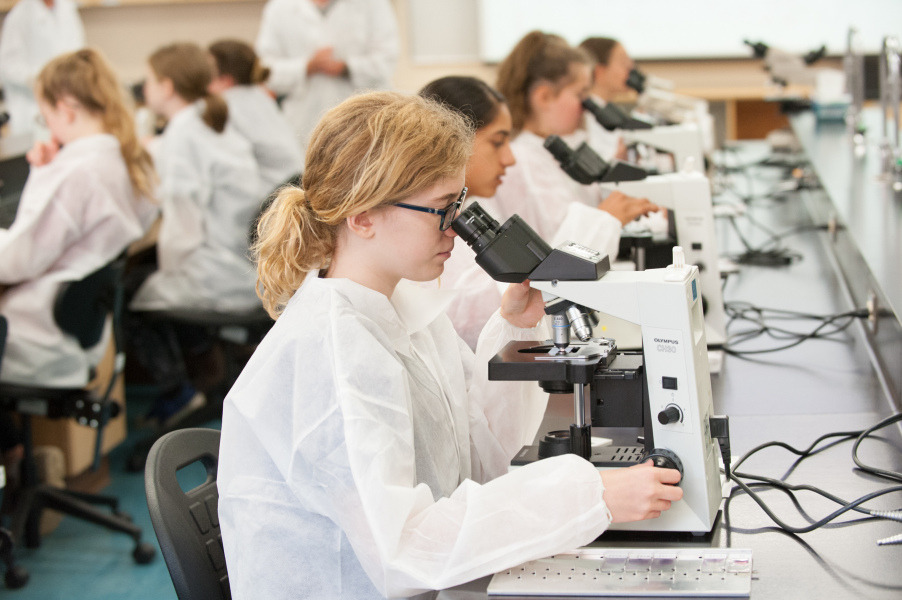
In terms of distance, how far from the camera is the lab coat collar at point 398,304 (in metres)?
0.99

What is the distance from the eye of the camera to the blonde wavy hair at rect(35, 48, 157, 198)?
2477mm

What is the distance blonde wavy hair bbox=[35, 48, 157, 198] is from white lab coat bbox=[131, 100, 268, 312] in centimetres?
43

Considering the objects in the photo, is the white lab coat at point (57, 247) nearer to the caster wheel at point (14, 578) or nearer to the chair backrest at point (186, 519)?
the caster wheel at point (14, 578)

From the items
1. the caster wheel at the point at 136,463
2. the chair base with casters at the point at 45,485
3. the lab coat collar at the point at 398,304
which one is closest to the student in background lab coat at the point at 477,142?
the lab coat collar at the point at 398,304

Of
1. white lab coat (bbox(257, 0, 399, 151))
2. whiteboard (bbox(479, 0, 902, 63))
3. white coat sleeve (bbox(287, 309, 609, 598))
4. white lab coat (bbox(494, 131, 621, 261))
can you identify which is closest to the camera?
white coat sleeve (bbox(287, 309, 609, 598))

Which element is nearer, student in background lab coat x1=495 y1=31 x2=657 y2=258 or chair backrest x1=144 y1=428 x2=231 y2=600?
chair backrest x1=144 y1=428 x2=231 y2=600

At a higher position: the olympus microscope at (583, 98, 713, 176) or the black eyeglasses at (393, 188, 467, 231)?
the black eyeglasses at (393, 188, 467, 231)

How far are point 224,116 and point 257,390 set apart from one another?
2.43 metres

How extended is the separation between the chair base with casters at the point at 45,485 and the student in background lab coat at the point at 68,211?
0.04m

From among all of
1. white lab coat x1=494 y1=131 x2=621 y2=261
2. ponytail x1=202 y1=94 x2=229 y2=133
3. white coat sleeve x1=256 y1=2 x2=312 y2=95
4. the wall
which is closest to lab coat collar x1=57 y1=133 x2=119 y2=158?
ponytail x1=202 y1=94 x2=229 y2=133

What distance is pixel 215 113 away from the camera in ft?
10.2

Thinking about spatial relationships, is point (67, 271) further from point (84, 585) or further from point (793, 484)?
point (793, 484)

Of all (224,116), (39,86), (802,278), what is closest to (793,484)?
(802,278)

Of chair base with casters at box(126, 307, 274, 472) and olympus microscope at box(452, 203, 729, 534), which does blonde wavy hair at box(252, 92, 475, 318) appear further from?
chair base with casters at box(126, 307, 274, 472)
